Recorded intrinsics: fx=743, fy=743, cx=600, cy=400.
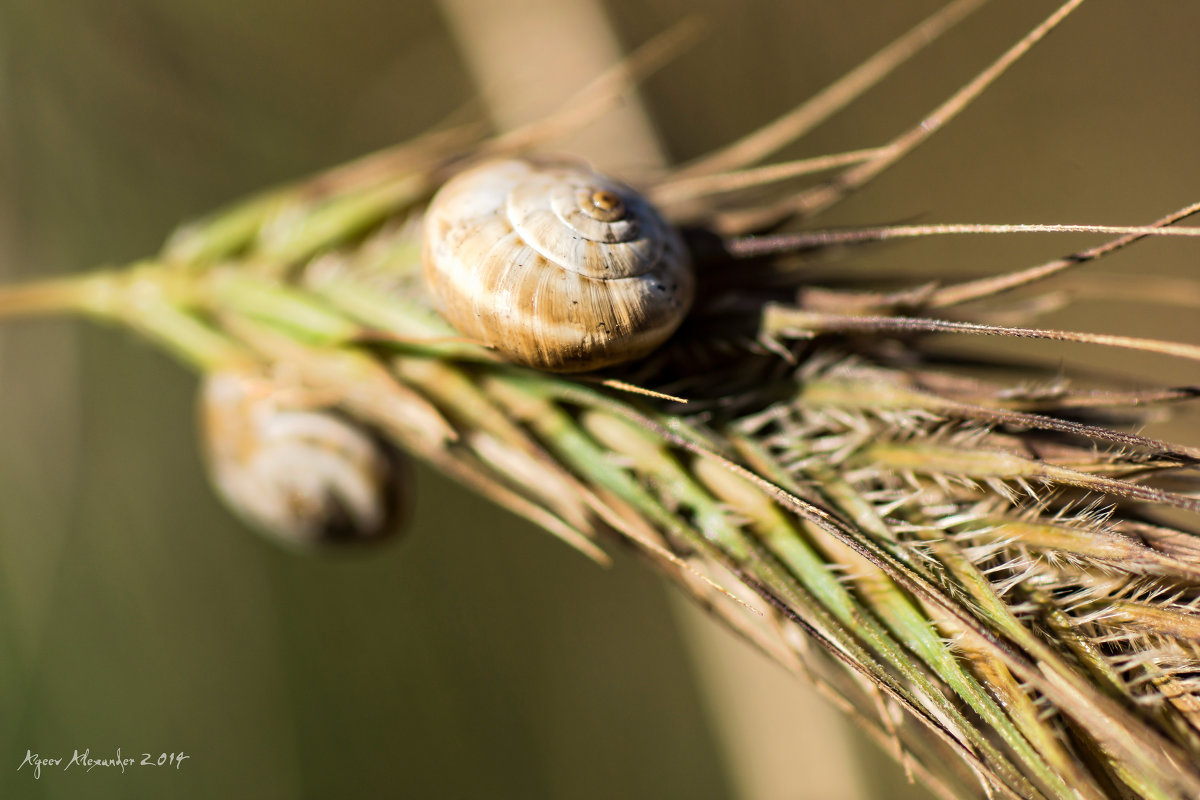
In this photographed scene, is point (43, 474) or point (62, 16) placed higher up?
point (62, 16)

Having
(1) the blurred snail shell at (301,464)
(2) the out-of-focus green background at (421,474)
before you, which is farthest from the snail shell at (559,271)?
(2) the out-of-focus green background at (421,474)

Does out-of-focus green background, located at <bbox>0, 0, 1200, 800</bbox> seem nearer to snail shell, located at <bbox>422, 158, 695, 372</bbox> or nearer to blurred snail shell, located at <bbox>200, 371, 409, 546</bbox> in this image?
blurred snail shell, located at <bbox>200, 371, 409, 546</bbox>

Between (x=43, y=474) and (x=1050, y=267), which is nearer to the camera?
(x=1050, y=267)

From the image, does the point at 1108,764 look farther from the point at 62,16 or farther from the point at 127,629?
the point at 62,16

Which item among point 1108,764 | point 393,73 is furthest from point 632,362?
point 393,73

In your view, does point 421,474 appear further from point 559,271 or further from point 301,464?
point 559,271

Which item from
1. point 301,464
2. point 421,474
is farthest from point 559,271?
point 421,474
